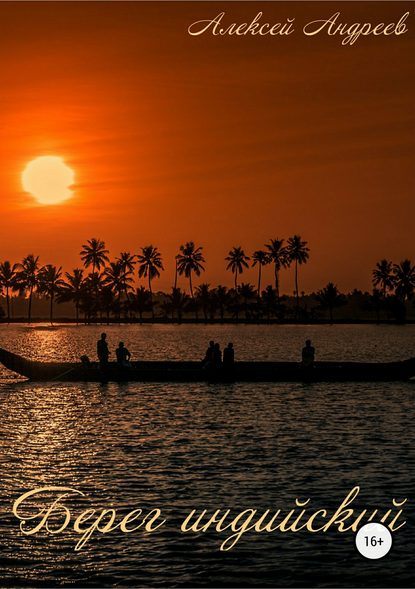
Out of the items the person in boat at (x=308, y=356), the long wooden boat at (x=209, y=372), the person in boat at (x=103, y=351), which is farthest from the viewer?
the long wooden boat at (x=209, y=372)

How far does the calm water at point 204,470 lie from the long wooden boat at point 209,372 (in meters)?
0.96

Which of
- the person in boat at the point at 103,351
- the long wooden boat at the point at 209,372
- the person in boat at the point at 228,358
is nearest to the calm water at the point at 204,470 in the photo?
the long wooden boat at the point at 209,372

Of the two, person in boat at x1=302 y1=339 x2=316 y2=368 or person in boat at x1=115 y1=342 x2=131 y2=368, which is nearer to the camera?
person in boat at x1=302 y1=339 x2=316 y2=368

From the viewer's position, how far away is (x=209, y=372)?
52688mm

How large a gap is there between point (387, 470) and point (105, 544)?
10369 mm

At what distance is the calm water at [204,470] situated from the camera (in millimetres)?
18438

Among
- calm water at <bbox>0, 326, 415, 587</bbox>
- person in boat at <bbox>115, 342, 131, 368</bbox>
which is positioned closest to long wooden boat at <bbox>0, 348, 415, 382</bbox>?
person in boat at <bbox>115, 342, 131, 368</bbox>

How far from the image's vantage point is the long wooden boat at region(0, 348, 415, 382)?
53094 mm

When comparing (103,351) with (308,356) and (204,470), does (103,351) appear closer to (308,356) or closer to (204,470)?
(308,356)

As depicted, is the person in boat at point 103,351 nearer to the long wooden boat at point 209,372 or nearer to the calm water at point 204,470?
the long wooden boat at point 209,372

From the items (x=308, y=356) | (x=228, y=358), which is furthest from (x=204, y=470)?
(x=308, y=356)

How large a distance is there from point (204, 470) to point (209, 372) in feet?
81.7

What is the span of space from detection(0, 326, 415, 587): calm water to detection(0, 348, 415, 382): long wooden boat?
96 cm

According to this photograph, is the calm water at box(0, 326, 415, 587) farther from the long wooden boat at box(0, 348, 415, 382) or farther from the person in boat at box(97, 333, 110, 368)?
the person in boat at box(97, 333, 110, 368)
